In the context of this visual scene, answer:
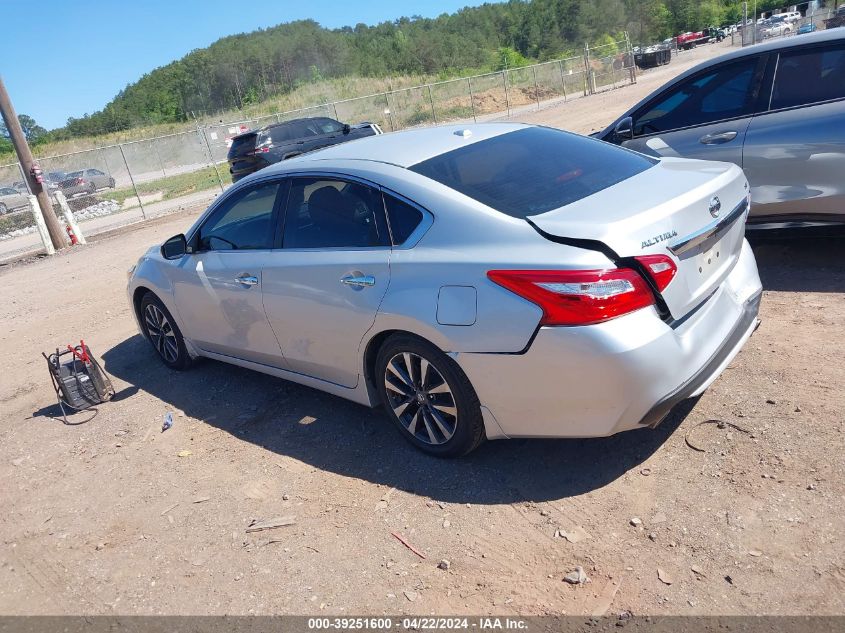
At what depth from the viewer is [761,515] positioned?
3041 millimetres

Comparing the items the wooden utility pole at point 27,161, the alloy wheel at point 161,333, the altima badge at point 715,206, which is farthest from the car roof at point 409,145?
the wooden utility pole at point 27,161

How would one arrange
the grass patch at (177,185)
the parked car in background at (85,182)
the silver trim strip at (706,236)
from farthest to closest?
1. the grass patch at (177,185)
2. the parked car in background at (85,182)
3. the silver trim strip at (706,236)

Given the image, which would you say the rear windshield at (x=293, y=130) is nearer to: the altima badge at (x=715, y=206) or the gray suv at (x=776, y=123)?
the gray suv at (x=776, y=123)

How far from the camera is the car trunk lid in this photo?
3127mm

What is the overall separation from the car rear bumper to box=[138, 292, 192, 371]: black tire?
317cm

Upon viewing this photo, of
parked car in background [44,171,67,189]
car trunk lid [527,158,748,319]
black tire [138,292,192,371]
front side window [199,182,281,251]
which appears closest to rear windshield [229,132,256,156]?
parked car in background [44,171,67,189]

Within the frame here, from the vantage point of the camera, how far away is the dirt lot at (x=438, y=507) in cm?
288

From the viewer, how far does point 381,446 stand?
166 inches

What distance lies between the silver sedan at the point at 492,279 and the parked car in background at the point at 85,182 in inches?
855

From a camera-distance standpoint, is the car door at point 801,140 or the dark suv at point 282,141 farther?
the dark suv at point 282,141

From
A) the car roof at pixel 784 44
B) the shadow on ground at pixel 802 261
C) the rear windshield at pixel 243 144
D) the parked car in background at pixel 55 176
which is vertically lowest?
the shadow on ground at pixel 802 261

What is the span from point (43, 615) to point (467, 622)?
6.50ft

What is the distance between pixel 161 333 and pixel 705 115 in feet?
15.8

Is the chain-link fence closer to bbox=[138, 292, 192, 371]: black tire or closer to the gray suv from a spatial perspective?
bbox=[138, 292, 192, 371]: black tire
